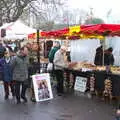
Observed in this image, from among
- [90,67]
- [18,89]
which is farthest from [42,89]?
[90,67]

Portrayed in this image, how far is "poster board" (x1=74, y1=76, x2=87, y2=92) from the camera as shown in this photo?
50.4ft

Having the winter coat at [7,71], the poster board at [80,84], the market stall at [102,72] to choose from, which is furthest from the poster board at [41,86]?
the poster board at [80,84]

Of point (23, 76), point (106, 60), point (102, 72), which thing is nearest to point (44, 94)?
point (23, 76)

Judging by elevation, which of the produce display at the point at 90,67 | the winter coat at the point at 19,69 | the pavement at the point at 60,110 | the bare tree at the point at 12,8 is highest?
the bare tree at the point at 12,8

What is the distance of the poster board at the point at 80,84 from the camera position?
1538 cm

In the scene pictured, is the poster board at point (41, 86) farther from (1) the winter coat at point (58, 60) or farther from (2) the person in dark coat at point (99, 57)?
(2) the person in dark coat at point (99, 57)

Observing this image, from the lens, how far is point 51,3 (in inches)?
1645

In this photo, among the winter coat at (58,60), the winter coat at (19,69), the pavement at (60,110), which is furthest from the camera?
the winter coat at (58,60)

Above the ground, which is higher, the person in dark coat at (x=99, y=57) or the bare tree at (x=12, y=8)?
the bare tree at (x=12, y=8)

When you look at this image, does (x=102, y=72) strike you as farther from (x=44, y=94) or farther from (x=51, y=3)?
(x=51, y=3)

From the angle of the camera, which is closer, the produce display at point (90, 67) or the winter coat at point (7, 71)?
the winter coat at point (7, 71)

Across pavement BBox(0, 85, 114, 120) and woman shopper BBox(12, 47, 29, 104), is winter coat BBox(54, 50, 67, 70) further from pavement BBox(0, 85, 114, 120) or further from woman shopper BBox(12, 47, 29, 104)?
woman shopper BBox(12, 47, 29, 104)

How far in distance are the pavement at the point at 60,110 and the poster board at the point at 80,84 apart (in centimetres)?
118

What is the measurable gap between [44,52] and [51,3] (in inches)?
715
